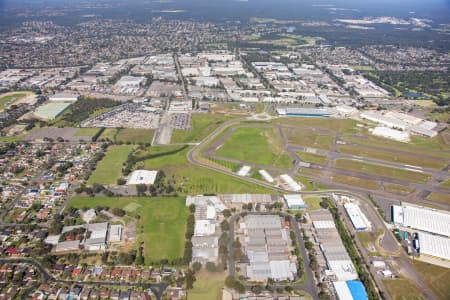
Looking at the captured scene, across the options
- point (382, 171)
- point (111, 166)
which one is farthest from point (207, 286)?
point (382, 171)

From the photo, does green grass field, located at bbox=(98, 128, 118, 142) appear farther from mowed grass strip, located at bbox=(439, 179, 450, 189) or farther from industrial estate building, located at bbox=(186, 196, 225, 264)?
mowed grass strip, located at bbox=(439, 179, 450, 189)

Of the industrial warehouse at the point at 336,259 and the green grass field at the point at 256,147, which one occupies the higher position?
the green grass field at the point at 256,147

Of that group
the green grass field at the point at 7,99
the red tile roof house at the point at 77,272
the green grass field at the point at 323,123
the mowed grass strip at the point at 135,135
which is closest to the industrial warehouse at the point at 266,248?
the red tile roof house at the point at 77,272

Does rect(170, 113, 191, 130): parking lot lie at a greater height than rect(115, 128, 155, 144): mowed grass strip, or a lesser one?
greater

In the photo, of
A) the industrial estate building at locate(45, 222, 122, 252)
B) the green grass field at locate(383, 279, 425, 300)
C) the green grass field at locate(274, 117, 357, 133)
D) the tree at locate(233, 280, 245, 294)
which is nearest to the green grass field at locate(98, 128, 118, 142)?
the industrial estate building at locate(45, 222, 122, 252)

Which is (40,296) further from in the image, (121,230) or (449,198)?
(449,198)

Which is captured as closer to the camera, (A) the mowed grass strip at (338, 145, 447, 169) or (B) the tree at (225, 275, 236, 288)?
(B) the tree at (225, 275, 236, 288)

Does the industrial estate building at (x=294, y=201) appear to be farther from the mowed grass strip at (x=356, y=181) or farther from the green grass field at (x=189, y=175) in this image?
the mowed grass strip at (x=356, y=181)
